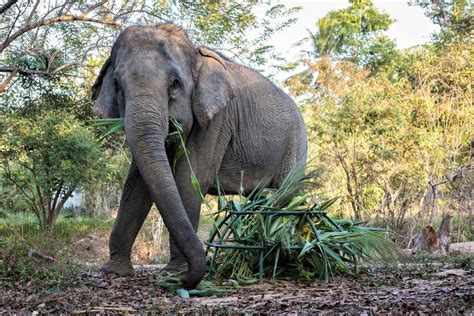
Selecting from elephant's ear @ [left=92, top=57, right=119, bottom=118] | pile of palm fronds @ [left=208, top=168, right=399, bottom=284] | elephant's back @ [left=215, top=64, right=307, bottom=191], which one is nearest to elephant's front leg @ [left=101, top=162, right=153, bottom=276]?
elephant's ear @ [left=92, top=57, right=119, bottom=118]

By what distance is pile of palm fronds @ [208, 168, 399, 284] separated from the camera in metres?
6.36

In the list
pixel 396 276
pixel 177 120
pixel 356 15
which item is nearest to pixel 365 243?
pixel 396 276

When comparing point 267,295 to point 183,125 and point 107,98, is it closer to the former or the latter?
point 183,125

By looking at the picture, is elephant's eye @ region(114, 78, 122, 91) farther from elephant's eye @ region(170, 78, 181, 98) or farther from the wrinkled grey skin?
elephant's eye @ region(170, 78, 181, 98)

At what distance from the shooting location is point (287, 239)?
6.31 meters

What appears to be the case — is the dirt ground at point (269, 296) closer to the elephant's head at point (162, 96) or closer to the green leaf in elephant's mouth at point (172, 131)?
the elephant's head at point (162, 96)

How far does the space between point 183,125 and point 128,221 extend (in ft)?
3.71

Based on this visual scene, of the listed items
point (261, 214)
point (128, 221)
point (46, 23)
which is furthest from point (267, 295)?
point (46, 23)

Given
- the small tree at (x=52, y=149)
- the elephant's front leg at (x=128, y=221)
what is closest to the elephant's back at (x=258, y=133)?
the elephant's front leg at (x=128, y=221)

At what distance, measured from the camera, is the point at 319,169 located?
6934 mm

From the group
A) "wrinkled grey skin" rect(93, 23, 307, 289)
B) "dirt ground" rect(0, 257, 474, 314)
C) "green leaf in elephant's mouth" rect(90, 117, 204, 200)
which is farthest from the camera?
"green leaf in elephant's mouth" rect(90, 117, 204, 200)

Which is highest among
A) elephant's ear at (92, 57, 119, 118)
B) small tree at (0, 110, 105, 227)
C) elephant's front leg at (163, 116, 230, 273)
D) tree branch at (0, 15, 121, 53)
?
tree branch at (0, 15, 121, 53)

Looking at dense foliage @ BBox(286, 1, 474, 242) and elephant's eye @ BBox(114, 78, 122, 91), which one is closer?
elephant's eye @ BBox(114, 78, 122, 91)

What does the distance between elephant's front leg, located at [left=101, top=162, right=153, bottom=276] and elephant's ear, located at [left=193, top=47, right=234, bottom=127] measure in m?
0.86
